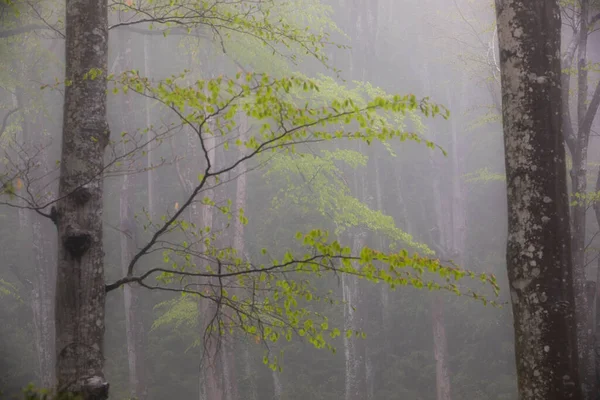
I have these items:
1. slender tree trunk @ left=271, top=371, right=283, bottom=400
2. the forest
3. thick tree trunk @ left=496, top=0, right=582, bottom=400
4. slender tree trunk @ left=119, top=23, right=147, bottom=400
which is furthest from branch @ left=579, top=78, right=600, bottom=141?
slender tree trunk @ left=271, top=371, right=283, bottom=400

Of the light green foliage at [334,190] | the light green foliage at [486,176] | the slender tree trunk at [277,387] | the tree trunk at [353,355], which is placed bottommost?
the slender tree trunk at [277,387]

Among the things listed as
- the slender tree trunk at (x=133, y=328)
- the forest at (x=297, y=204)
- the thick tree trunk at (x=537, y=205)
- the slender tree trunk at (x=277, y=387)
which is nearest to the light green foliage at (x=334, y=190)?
the forest at (x=297, y=204)

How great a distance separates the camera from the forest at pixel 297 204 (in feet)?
11.8

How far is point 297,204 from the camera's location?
15172 millimetres

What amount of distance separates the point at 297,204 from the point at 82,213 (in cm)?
1114

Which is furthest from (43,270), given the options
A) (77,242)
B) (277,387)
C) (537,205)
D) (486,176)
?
(537,205)

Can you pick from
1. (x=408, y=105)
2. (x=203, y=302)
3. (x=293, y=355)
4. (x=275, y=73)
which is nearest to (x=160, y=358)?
(x=293, y=355)

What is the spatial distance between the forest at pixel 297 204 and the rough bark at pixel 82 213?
0.02 m

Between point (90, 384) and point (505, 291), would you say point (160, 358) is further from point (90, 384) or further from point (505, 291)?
point (90, 384)

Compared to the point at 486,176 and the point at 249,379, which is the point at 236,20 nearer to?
the point at 486,176

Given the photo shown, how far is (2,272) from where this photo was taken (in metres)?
23.7

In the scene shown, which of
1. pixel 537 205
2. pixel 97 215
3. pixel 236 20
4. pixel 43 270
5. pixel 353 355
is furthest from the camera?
pixel 43 270

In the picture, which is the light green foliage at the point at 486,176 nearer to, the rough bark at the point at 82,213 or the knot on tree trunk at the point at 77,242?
the rough bark at the point at 82,213

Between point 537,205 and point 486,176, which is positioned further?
point 486,176
